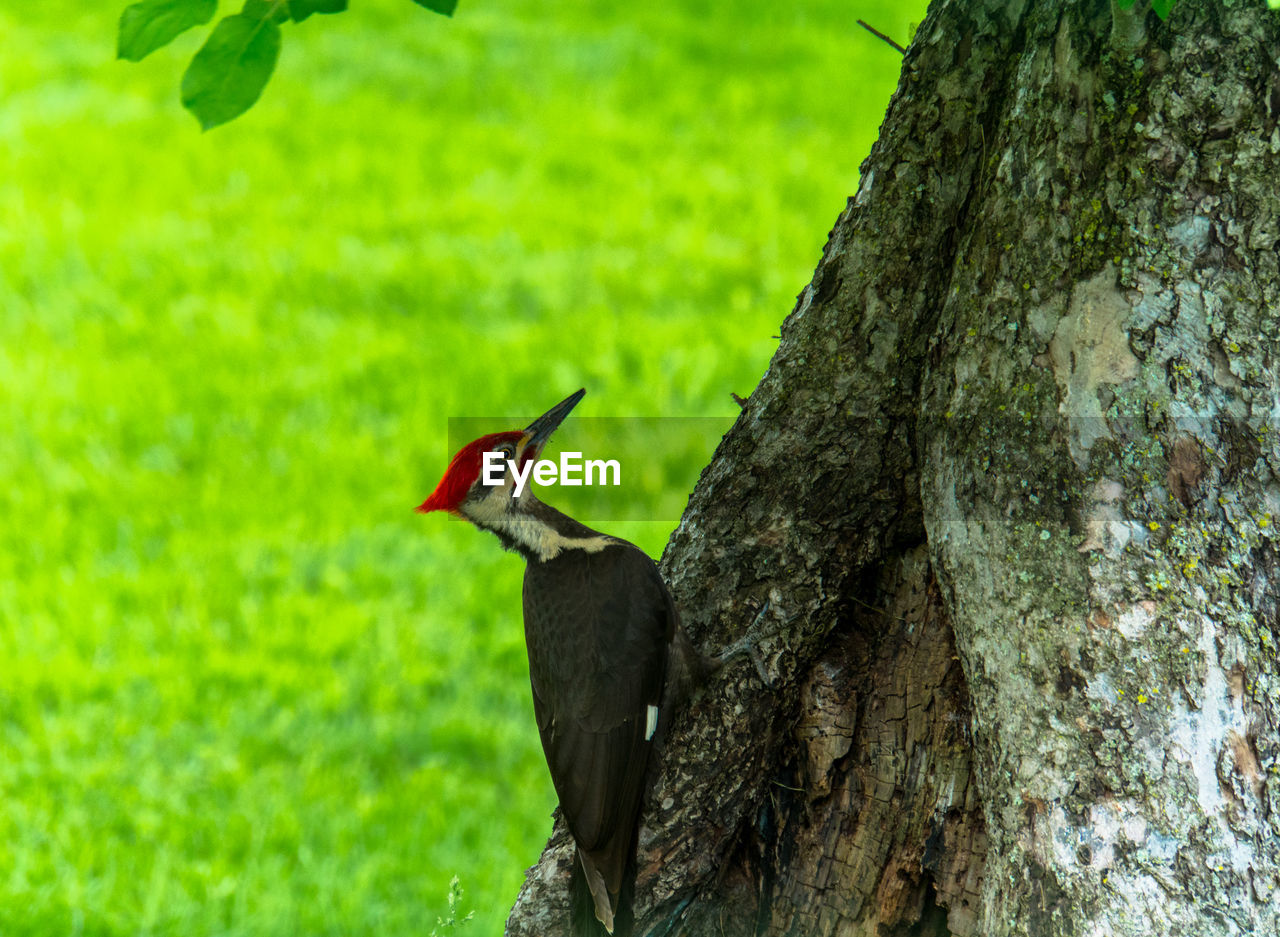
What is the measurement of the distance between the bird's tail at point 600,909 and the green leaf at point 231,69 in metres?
1.55

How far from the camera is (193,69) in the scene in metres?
2.07

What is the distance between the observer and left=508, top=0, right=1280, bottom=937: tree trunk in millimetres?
2010

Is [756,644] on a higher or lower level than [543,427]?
Answer: lower

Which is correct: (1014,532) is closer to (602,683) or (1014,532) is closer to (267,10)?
(602,683)

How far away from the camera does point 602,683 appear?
9.12 ft

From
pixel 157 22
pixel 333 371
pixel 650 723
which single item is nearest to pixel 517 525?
pixel 650 723

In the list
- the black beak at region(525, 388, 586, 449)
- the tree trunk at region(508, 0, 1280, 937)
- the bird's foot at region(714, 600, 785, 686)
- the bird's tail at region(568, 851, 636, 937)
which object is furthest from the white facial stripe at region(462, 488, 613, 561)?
the bird's tail at region(568, 851, 636, 937)

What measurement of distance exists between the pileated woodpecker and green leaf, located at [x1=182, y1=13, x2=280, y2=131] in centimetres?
117

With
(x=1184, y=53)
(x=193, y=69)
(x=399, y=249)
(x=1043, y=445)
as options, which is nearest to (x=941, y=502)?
(x=1043, y=445)

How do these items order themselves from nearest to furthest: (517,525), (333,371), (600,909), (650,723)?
(600,909) < (650,723) < (517,525) < (333,371)

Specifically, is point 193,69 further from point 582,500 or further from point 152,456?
point 152,456

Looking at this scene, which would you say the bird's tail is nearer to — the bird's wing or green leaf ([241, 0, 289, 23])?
the bird's wing

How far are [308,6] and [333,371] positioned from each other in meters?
4.39

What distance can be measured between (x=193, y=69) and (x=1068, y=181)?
144cm
